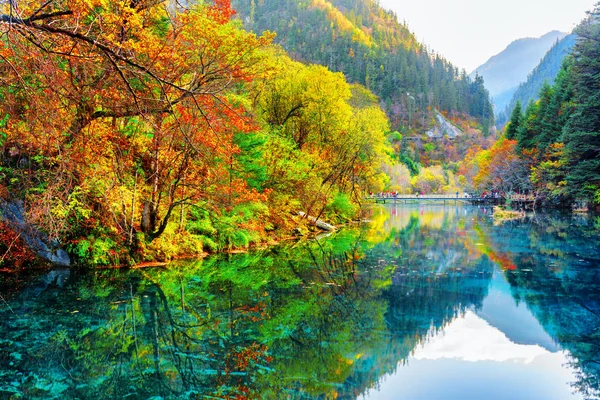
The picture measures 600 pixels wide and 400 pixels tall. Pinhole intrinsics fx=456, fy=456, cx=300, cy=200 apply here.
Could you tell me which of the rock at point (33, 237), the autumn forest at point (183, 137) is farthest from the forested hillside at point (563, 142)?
the rock at point (33, 237)

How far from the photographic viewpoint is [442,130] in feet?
431

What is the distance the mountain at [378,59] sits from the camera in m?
134

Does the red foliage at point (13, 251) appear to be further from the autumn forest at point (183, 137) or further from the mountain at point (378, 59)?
the mountain at point (378, 59)

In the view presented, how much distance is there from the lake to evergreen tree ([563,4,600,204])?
2442cm

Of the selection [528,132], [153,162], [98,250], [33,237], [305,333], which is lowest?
[305,333]

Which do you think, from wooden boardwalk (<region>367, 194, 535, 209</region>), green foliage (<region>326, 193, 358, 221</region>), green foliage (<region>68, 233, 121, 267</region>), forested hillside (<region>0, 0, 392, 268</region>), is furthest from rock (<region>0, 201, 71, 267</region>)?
wooden boardwalk (<region>367, 194, 535, 209</region>)

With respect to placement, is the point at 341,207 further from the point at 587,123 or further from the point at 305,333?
the point at 305,333

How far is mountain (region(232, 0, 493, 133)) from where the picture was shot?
440 ft

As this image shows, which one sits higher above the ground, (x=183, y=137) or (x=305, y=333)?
(x=183, y=137)

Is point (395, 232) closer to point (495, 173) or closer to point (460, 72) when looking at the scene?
point (495, 173)

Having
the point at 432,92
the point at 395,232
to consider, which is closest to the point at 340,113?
the point at 395,232

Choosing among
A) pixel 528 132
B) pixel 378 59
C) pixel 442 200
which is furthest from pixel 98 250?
pixel 378 59

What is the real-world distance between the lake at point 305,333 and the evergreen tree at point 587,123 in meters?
24.4

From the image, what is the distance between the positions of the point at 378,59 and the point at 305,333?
476 feet
